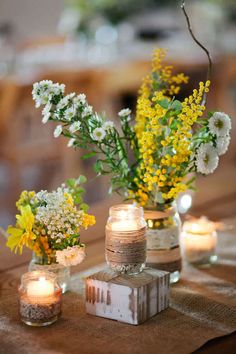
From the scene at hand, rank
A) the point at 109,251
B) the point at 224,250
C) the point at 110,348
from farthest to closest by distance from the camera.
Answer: the point at 224,250, the point at 109,251, the point at 110,348

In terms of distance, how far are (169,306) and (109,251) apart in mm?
161

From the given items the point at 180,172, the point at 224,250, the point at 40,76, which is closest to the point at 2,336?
the point at 180,172

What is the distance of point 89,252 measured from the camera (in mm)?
1805

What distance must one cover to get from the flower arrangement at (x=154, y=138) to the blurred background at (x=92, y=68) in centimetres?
246

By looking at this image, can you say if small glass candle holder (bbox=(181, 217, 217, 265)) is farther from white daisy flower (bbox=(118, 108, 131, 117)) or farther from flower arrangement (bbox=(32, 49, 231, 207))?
white daisy flower (bbox=(118, 108, 131, 117))

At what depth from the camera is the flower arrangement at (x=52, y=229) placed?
4.64 feet

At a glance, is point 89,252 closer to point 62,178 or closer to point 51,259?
point 51,259

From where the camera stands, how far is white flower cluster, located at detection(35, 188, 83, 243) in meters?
1.41

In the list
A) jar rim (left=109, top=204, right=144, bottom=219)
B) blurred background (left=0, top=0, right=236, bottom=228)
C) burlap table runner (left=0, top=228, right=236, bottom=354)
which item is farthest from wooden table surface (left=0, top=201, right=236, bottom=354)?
blurred background (left=0, top=0, right=236, bottom=228)

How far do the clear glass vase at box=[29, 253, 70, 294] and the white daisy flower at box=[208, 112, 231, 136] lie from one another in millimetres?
399

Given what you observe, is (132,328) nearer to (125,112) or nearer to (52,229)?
(52,229)

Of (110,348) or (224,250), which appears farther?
(224,250)

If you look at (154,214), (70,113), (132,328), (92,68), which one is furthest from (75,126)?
(92,68)

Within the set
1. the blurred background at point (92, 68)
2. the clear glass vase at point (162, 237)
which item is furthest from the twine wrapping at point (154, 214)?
the blurred background at point (92, 68)
